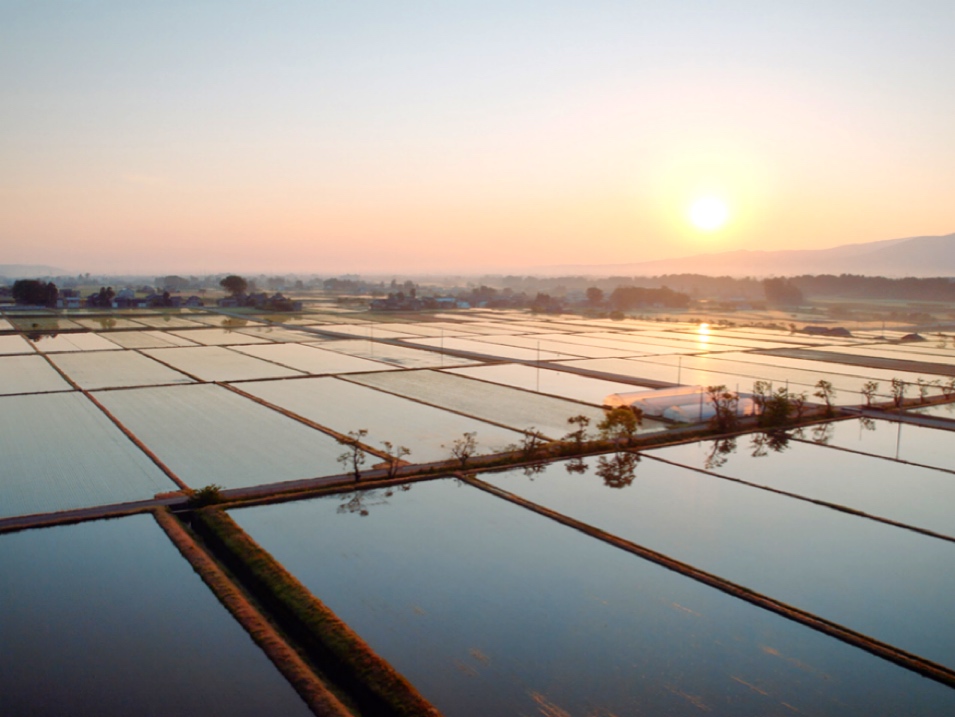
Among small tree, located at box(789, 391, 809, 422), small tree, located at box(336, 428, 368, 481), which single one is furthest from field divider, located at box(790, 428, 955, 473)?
small tree, located at box(336, 428, 368, 481)

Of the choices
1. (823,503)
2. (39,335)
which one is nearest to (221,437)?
(823,503)

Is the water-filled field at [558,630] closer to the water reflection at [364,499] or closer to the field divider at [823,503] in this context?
the water reflection at [364,499]

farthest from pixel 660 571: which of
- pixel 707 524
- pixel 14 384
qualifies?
pixel 14 384

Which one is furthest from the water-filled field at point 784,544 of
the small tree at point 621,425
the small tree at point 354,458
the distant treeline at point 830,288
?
the distant treeline at point 830,288

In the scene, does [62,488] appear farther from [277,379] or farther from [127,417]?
[277,379]

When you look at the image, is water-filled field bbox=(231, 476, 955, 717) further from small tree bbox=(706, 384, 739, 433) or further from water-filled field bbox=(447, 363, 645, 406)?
water-filled field bbox=(447, 363, 645, 406)
